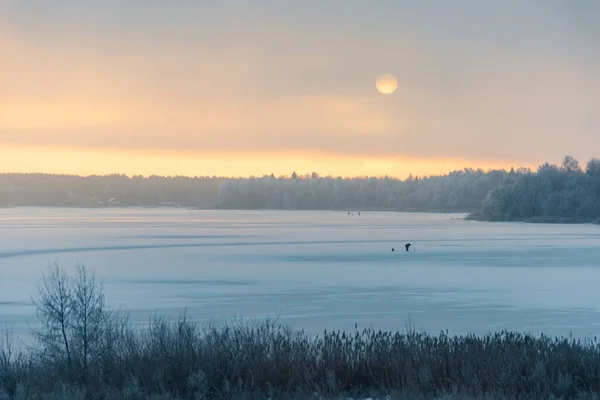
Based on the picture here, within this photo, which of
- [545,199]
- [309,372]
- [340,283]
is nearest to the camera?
[309,372]

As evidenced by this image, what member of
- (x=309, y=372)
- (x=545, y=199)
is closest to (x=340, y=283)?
(x=309, y=372)

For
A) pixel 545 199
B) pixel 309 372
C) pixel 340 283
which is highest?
pixel 545 199

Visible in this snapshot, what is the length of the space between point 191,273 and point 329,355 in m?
22.0

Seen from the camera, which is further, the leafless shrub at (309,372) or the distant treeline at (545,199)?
the distant treeline at (545,199)

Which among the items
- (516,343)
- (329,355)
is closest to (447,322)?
(516,343)

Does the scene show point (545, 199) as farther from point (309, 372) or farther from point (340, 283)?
point (309, 372)

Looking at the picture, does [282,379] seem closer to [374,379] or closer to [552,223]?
[374,379]

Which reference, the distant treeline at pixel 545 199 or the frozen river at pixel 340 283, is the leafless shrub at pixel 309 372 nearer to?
the frozen river at pixel 340 283

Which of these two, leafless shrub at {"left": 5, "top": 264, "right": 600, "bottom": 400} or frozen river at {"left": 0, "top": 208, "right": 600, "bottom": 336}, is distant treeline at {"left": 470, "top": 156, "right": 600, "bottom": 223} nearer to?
frozen river at {"left": 0, "top": 208, "right": 600, "bottom": 336}

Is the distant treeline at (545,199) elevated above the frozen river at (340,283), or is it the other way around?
the distant treeline at (545,199)

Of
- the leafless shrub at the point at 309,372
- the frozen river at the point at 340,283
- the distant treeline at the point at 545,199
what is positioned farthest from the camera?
the distant treeline at the point at 545,199

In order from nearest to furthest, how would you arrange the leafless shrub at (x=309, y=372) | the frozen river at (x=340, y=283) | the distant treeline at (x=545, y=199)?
the leafless shrub at (x=309, y=372), the frozen river at (x=340, y=283), the distant treeline at (x=545, y=199)

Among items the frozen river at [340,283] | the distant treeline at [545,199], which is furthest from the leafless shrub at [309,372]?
the distant treeline at [545,199]

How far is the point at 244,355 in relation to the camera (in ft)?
34.4
